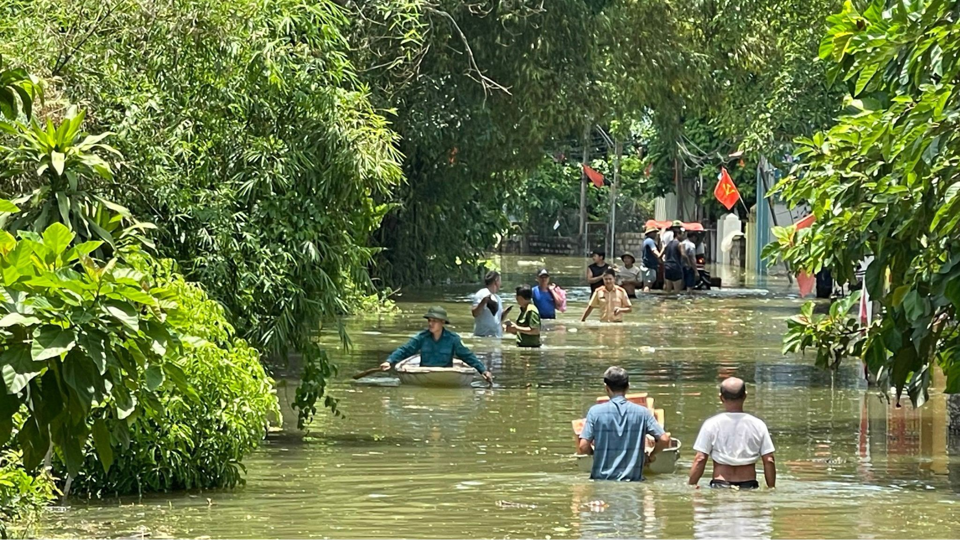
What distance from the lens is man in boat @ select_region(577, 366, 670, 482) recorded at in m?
13.8

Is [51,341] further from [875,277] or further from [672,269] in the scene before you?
[672,269]

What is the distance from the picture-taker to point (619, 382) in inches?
540

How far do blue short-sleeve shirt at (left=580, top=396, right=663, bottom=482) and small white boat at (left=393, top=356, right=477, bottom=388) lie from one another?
7.40 meters

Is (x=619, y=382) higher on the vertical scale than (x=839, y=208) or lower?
lower

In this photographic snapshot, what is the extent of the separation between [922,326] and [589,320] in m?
23.9

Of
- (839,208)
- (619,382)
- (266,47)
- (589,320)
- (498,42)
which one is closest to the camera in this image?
(839,208)

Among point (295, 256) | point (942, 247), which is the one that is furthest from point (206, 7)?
point (942, 247)

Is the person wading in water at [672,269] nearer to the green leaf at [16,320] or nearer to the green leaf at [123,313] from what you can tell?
the green leaf at [123,313]

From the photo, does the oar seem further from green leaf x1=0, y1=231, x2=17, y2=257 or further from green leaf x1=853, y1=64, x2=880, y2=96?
green leaf x1=0, y1=231, x2=17, y2=257

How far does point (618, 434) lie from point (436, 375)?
7.61 metres

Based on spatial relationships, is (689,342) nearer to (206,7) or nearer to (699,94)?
(699,94)

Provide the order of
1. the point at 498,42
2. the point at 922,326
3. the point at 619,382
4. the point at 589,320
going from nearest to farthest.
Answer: the point at 922,326
the point at 619,382
the point at 498,42
the point at 589,320

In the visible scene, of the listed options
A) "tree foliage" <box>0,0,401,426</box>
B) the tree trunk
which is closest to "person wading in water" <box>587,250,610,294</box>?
the tree trunk

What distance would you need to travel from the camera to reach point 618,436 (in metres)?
13.9
